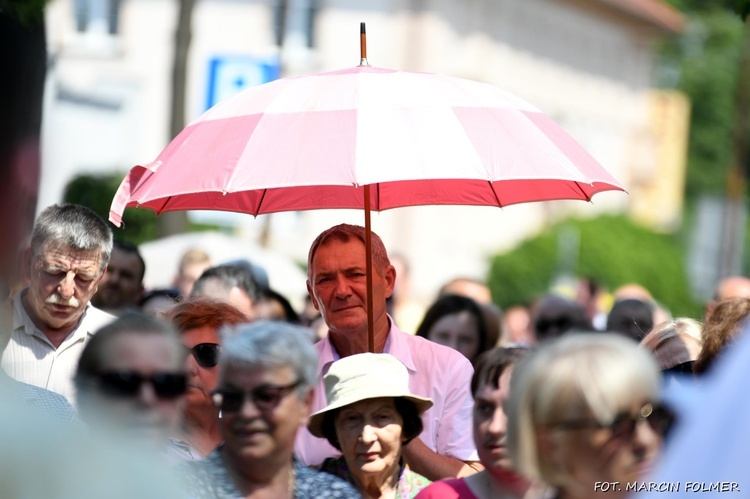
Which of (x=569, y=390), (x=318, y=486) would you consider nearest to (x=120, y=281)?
(x=318, y=486)

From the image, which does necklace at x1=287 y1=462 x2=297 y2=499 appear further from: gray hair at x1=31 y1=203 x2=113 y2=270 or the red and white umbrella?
gray hair at x1=31 y1=203 x2=113 y2=270

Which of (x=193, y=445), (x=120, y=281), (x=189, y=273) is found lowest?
(x=189, y=273)

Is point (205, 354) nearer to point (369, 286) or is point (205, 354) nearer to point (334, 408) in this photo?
point (334, 408)

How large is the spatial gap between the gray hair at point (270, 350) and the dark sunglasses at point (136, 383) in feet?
0.75

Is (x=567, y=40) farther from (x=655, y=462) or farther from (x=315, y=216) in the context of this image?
(x=655, y=462)

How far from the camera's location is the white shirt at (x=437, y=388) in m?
5.11

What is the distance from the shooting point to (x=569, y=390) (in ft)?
9.26

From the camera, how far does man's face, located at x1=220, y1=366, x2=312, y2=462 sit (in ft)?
10.9

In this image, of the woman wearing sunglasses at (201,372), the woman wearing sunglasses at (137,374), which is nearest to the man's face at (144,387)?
the woman wearing sunglasses at (137,374)

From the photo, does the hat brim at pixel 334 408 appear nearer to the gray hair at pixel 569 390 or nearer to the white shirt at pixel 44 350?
the white shirt at pixel 44 350

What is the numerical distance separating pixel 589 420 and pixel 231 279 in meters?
4.72

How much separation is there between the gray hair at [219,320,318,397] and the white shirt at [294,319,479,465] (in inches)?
61.0

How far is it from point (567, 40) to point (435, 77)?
41613 millimetres

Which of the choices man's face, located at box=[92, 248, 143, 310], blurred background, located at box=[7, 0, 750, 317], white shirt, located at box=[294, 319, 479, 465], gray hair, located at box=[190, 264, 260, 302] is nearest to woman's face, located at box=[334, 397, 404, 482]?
white shirt, located at box=[294, 319, 479, 465]
